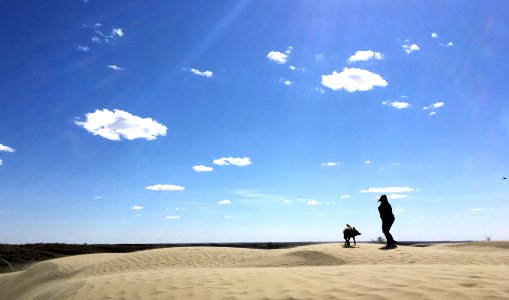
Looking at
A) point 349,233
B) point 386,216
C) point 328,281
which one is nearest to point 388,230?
point 386,216

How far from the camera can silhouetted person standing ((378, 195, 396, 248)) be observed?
14.5m

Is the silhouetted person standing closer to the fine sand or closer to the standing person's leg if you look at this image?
the standing person's leg

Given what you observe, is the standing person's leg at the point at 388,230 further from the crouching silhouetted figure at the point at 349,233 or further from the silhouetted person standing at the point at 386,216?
the crouching silhouetted figure at the point at 349,233

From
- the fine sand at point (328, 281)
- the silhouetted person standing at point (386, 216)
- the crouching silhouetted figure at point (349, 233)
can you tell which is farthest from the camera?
the crouching silhouetted figure at point (349, 233)

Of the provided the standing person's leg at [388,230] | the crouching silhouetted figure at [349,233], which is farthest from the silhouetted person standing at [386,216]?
the crouching silhouetted figure at [349,233]

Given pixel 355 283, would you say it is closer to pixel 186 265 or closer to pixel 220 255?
pixel 186 265

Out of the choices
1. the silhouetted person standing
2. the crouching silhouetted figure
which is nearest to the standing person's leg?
the silhouetted person standing

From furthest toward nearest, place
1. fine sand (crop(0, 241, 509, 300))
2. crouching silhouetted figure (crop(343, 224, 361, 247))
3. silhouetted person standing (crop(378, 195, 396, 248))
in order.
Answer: crouching silhouetted figure (crop(343, 224, 361, 247)) < silhouetted person standing (crop(378, 195, 396, 248)) < fine sand (crop(0, 241, 509, 300))

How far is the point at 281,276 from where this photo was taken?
773 cm

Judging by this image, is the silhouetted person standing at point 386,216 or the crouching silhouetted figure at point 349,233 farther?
the crouching silhouetted figure at point 349,233

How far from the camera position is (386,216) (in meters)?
14.5

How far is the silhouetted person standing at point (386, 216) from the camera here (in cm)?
1449

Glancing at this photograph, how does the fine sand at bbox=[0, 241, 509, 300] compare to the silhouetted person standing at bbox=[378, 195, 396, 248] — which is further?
the silhouetted person standing at bbox=[378, 195, 396, 248]

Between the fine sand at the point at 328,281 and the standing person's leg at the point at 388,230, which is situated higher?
the standing person's leg at the point at 388,230
